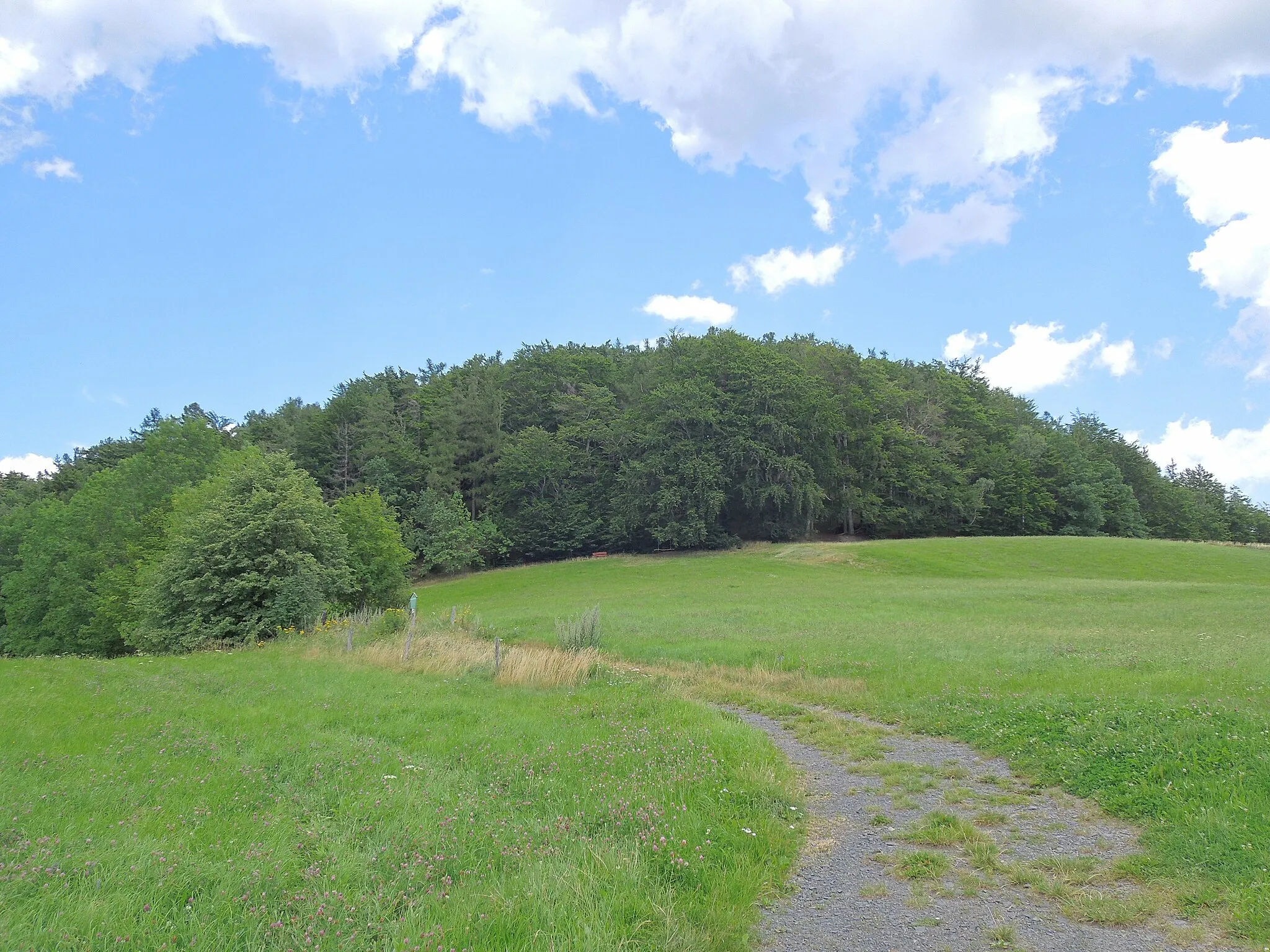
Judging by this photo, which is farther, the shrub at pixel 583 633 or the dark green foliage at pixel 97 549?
the dark green foliage at pixel 97 549

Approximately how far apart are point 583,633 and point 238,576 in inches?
625

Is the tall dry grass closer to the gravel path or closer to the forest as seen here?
the gravel path

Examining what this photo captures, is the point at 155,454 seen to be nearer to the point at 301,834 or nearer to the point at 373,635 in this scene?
the point at 373,635

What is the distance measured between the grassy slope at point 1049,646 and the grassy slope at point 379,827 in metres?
3.53

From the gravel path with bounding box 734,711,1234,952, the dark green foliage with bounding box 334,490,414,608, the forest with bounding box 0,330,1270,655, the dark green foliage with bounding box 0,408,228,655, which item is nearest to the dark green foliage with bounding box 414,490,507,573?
the forest with bounding box 0,330,1270,655

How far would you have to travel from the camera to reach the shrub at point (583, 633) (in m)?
21.4

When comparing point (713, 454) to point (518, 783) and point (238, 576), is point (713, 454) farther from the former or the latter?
point (518, 783)

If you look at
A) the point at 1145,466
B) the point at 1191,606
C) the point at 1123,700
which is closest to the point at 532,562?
the point at 1191,606

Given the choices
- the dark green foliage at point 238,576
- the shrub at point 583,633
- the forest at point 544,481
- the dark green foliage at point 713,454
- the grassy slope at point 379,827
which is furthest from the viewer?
the dark green foliage at point 713,454

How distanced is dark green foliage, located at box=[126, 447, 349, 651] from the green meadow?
8.96 meters

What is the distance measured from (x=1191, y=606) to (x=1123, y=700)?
23.7m

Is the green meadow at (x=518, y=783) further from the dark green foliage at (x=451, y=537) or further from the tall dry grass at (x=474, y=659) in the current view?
the dark green foliage at (x=451, y=537)

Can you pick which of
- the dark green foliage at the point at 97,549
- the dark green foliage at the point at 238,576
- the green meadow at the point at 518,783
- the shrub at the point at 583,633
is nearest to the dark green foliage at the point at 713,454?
the dark green foliage at the point at 97,549

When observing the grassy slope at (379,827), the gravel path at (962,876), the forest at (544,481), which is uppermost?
the forest at (544,481)
